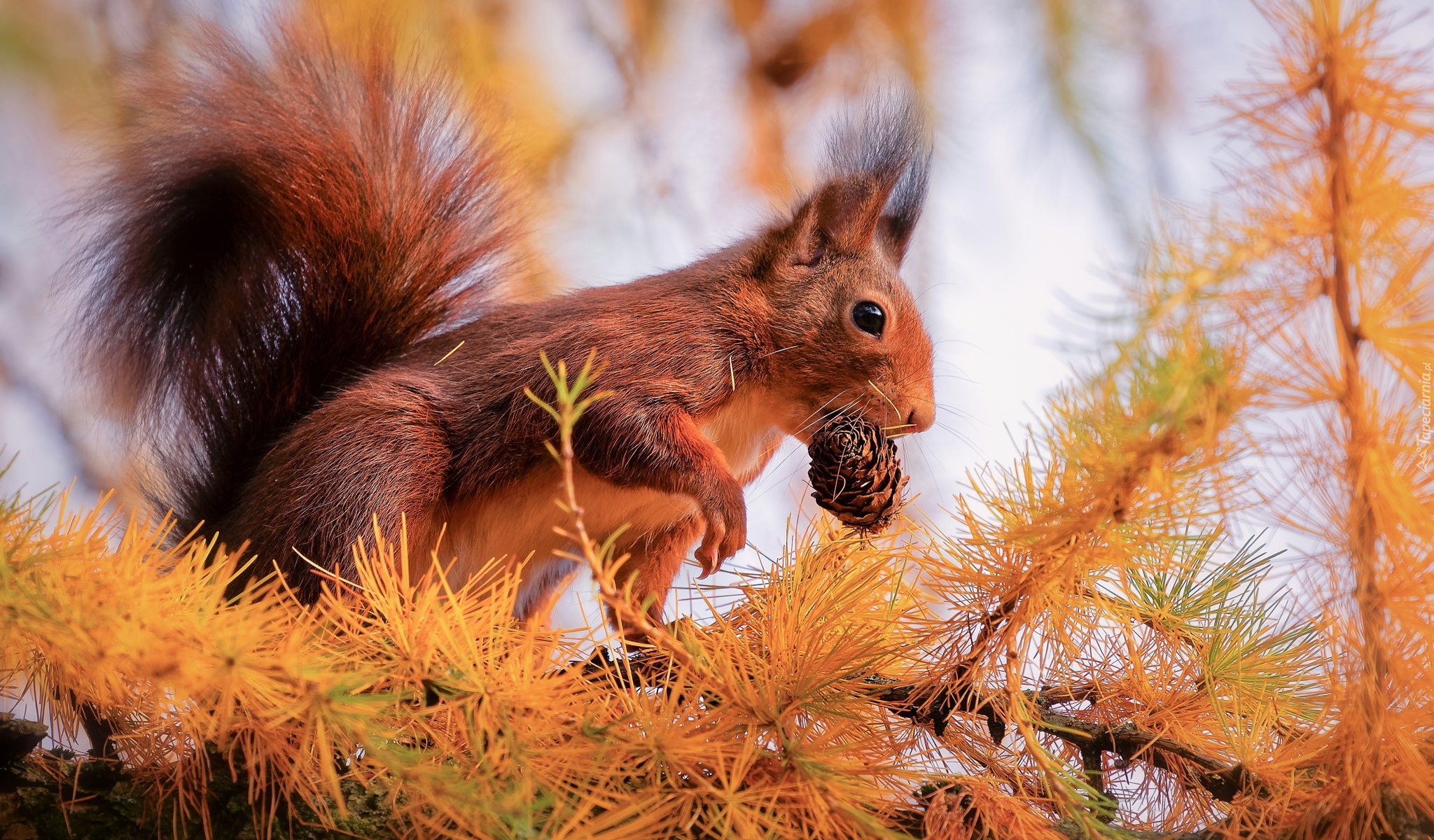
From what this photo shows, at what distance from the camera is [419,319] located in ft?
3.76

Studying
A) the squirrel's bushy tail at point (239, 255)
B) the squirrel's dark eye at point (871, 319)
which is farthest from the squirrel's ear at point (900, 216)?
the squirrel's bushy tail at point (239, 255)

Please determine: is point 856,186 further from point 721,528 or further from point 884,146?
point 721,528

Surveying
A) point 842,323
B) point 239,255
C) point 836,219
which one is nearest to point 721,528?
point 842,323

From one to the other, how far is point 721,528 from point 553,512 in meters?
0.19

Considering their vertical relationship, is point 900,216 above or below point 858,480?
above

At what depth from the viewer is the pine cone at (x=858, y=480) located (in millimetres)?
804

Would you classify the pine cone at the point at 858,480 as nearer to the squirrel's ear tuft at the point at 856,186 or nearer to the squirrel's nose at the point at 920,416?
the squirrel's nose at the point at 920,416

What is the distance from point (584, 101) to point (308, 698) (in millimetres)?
1365

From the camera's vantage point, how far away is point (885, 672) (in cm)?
73

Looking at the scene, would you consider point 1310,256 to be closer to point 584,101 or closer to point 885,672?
point 885,672

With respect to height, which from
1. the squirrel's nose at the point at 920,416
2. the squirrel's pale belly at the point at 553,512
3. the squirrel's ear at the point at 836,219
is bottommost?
the squirrel's pale belly at the point at 553,512

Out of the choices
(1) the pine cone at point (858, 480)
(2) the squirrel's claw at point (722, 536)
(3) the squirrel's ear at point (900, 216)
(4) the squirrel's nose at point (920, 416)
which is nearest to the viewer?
(1) the pine cone at point (858, 480)

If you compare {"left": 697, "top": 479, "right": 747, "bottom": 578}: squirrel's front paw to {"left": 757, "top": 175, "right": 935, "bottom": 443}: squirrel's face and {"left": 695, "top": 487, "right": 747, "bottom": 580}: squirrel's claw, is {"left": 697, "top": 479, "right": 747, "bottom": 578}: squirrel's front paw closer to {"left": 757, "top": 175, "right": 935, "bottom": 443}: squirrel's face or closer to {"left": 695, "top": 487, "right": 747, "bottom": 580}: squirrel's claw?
{"left": 695, "top": 487, "right": 747, "bottom": 580}: squirrel's claw

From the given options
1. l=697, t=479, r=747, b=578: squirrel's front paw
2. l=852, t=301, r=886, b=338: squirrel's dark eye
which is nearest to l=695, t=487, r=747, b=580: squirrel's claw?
l=697, t=479, r=747, b=578: squirrel's front paw
